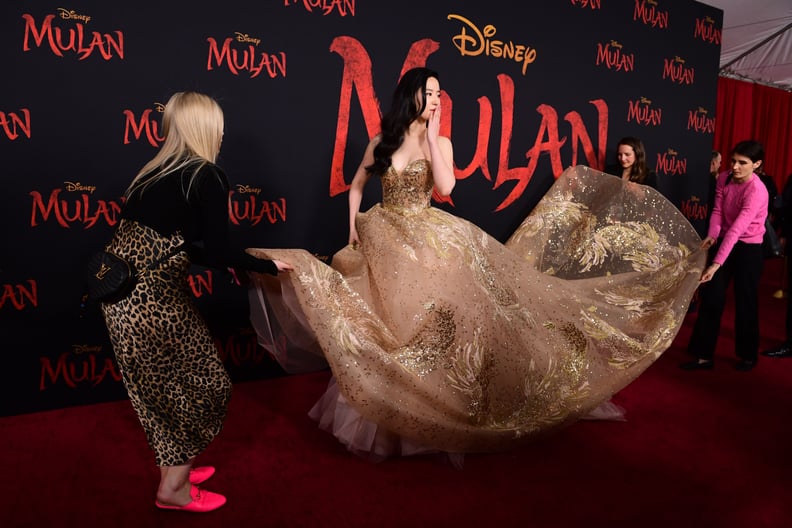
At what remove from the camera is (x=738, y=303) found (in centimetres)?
380

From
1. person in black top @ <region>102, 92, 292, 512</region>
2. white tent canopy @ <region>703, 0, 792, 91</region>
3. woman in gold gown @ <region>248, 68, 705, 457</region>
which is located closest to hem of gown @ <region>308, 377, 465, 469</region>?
woman in gold gown @ <region>248, 68, 705, 457</region>

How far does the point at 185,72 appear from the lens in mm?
3041

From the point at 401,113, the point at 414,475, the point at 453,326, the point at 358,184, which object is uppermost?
the point at 401,113

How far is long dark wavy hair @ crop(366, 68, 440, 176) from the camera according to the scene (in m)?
2.70

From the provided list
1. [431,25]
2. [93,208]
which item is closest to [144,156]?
[93,208]

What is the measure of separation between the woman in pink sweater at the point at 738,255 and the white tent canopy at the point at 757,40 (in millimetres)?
3093

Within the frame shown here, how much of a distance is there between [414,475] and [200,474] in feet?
2.74

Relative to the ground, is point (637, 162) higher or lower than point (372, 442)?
higher

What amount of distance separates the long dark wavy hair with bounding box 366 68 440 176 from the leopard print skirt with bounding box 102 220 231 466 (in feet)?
3.63

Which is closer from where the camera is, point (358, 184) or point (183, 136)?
point (183, 136)

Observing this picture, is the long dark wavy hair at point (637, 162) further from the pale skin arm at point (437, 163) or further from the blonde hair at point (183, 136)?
the blonde hair at point (183, 136)

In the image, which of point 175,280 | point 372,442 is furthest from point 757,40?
point 175,280

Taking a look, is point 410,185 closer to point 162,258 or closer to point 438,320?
point 438,320

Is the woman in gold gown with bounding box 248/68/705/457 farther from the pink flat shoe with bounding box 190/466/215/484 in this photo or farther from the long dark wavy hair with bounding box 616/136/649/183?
the long dark wavy hair with bounding box 616/136/649/183
